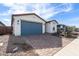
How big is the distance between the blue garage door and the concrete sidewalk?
67 cm

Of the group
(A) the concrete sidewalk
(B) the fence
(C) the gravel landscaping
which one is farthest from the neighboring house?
(B) the fence

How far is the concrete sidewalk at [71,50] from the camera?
3479mm

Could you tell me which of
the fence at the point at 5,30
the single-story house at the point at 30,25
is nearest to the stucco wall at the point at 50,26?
the single-story house at the point at 30,25

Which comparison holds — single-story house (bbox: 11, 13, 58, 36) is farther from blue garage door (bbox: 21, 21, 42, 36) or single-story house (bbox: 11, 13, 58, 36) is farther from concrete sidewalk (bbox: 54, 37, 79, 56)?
concrete sidewalk (bbox: 54, 37, 79, 56)

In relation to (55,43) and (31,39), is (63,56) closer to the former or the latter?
(55,43)

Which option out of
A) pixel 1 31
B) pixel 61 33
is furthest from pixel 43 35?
pixel 1 31

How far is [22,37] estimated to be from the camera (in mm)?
3568

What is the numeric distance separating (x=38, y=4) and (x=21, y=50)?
108cm

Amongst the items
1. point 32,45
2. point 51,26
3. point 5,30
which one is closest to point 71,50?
point 51,26

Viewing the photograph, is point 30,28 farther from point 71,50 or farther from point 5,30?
point 71,50

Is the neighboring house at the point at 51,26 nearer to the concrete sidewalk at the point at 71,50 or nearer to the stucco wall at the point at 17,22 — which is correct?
the stucco wall at the point at 17,22

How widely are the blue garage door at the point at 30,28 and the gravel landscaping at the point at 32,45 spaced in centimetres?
10

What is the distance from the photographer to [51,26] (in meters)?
3.65

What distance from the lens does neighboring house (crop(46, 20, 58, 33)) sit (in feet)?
11.8
